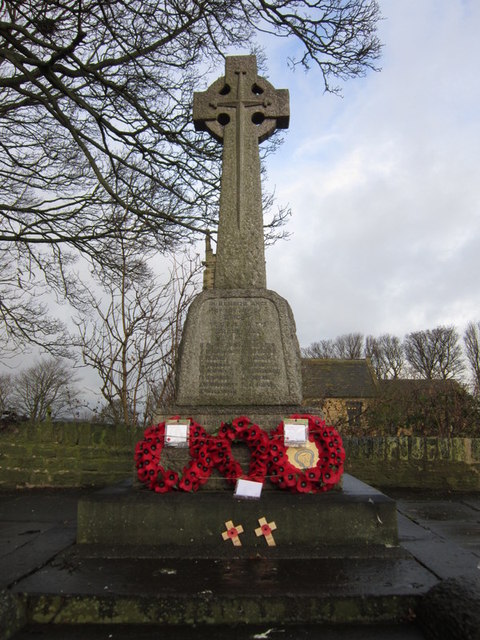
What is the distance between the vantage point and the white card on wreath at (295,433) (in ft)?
11.4

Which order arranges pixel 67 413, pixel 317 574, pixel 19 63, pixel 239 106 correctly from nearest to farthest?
pixel 317 574 < pixel 239 106 < pixel 19 63 < pixel 67 413

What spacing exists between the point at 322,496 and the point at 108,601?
1.54 m

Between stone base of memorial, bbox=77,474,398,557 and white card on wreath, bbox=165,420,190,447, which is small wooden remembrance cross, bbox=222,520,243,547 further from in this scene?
white card on wreath, bbox=165,420,190,447

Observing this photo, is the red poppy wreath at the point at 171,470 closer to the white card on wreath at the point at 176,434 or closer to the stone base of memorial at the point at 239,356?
the white card on wreath at the point at 176,434

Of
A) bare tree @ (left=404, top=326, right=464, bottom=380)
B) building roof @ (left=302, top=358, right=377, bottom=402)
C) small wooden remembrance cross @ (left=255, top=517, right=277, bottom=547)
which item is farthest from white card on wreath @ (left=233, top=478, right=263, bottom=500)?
bare tree @ (left=404, top=326, right=464, bottom=380)

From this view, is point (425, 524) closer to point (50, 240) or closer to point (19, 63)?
point (19, 63)

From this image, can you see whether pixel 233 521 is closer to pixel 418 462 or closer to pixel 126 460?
pixel 126 460

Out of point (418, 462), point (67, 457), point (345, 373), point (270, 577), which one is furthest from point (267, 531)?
point (345, 373)

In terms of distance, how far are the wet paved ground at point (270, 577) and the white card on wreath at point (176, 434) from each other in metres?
0.93

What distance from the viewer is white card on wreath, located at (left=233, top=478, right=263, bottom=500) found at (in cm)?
316

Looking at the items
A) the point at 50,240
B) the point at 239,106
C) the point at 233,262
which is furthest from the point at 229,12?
the point at 50,240

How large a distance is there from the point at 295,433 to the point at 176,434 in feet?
2.91

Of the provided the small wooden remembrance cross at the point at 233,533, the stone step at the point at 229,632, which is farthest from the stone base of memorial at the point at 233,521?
the stone step at the point at 229,632

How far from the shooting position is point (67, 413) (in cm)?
790
